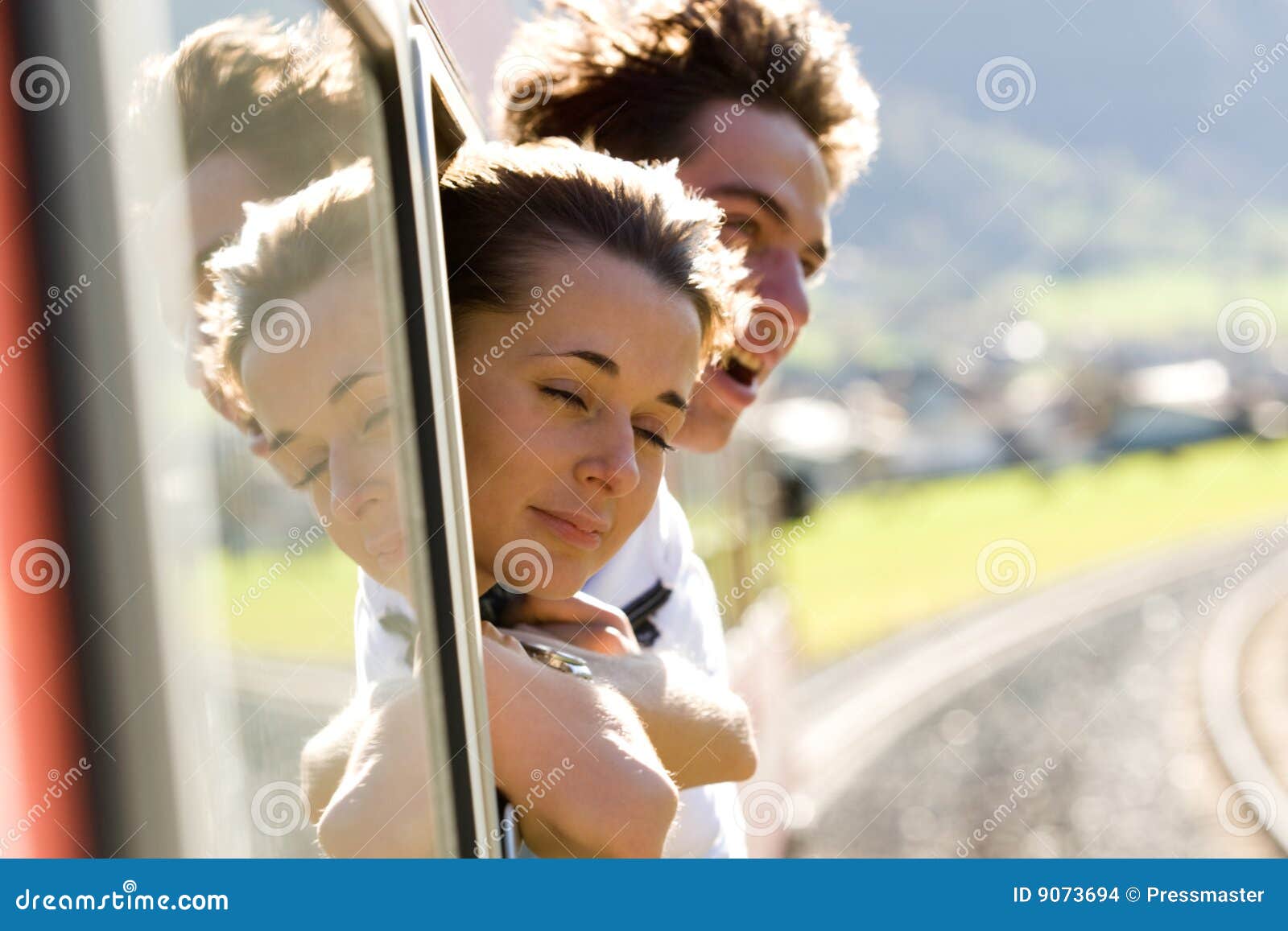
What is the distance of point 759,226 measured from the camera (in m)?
2.04

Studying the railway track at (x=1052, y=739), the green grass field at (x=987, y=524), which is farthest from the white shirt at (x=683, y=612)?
the green grass field at (x=987, y=524)

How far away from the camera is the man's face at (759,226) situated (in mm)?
1987

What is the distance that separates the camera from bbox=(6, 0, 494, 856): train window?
0.76 metres

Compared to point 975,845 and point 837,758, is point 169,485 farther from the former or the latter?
point 837,758

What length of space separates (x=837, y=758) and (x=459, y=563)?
8728 millimetres

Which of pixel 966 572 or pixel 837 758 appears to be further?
pixel 966 572

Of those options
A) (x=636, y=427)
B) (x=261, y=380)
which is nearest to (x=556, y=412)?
(x=636, y=427)

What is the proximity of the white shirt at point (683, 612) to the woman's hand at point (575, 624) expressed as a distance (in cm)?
20

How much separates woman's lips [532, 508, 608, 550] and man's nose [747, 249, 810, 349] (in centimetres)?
74

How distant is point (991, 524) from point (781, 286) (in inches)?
1087

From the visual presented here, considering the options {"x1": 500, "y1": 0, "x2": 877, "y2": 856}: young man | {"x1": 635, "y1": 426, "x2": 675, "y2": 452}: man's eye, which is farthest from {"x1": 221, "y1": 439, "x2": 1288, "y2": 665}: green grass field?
{"x1": 635, "y1": 426, "x2": 675, "y2": 452}: man's eye

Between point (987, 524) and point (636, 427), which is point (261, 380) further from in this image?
point (987, 524)
